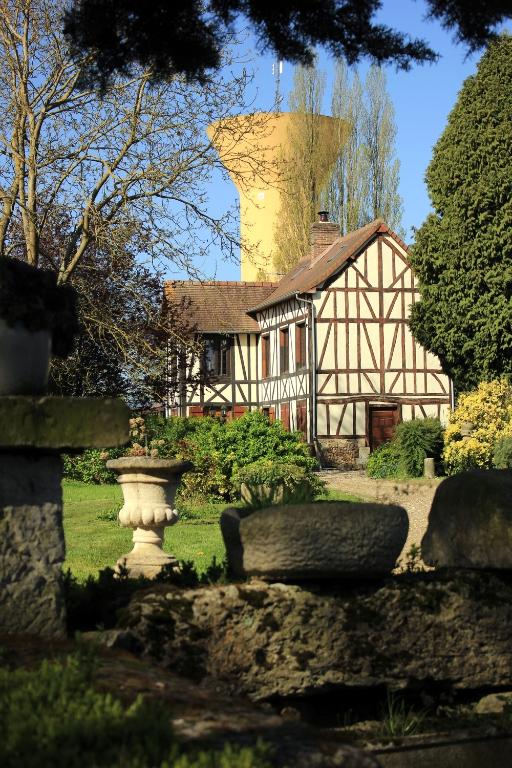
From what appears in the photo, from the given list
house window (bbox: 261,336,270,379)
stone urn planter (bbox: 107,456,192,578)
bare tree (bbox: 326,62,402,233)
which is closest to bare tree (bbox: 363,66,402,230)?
bare tree (bbox: 326,62,402,233)

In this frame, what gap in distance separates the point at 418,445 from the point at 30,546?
20611mm

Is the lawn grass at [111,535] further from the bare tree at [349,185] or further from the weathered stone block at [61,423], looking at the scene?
the bare tree at [349,185]

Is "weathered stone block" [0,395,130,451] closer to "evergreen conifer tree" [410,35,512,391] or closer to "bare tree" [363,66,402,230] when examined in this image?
"evergreen conifer tree" [410,35,512,391]

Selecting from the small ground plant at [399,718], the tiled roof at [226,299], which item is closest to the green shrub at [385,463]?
the tiled roof at [226,299]

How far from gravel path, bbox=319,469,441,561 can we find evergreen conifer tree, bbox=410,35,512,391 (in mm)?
3505

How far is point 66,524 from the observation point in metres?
15.4

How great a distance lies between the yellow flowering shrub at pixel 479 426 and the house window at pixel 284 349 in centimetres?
1030

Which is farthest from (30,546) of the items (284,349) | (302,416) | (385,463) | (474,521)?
(284,349)

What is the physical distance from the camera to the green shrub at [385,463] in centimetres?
2494

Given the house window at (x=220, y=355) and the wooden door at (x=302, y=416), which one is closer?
the wooden door at (x=302, y=416)

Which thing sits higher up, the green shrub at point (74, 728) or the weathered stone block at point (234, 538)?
the weathered stone block at point (234, 538)

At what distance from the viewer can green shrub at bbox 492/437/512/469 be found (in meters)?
19.5

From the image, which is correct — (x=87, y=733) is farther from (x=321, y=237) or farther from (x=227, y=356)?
(x=321, y=237)

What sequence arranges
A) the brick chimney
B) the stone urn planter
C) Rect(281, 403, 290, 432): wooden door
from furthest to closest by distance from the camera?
the brick chimney
Rect(281, 403, 290, 432): wooden door
the stone urn planter
